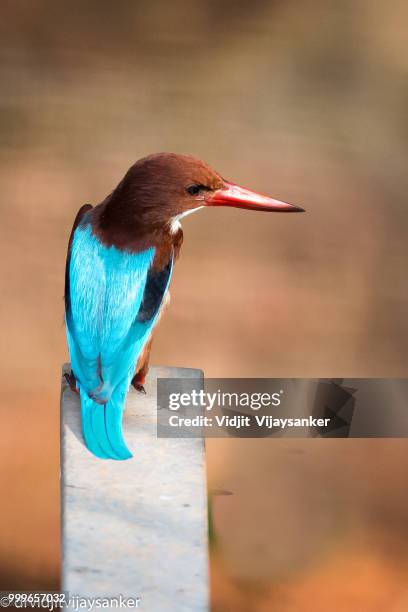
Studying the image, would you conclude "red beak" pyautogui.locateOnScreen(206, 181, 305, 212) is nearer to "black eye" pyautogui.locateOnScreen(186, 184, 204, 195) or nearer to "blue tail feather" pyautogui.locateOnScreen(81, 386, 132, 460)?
"black eye" pyautogui.locateOnScreen(186, 184, 204, 195)

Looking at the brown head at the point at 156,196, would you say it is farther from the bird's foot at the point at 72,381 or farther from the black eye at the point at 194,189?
the bird's foot at the point at 72,381

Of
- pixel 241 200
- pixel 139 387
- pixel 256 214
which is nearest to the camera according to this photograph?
pixel 241 200

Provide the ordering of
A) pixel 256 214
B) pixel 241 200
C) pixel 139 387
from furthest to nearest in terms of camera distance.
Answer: pixel 256 214, pixel 139 387, pixel 241 200

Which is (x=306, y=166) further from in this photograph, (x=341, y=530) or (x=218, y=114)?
(x=341, y=530)

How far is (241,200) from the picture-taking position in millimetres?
2303

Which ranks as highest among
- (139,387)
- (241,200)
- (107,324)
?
(241,200)

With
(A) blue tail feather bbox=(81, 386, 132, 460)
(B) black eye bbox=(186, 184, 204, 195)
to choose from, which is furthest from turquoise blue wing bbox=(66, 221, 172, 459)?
(B) black eye bbox=(186, 184, 204, 195)

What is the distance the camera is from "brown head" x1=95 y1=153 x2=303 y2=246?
2.19m

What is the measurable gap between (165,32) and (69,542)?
2.65 m

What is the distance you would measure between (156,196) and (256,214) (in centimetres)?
173

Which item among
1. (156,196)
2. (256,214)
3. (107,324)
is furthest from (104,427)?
(256,214)

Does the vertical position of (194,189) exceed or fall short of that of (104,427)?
it exceeds it

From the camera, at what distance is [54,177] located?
3896mm

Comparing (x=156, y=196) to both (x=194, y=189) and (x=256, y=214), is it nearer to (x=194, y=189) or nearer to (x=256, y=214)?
(x=194, y=189)
